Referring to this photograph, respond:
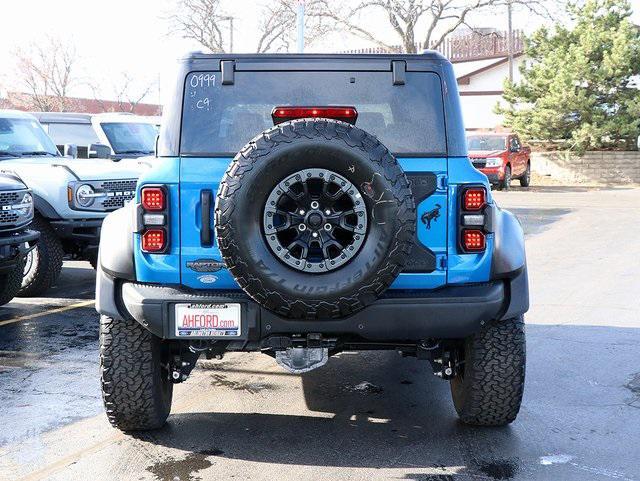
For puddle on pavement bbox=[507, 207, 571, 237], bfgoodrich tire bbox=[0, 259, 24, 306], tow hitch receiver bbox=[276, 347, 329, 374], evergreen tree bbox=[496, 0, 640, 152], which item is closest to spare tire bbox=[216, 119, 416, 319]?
tow hitch receiver bbox=[276, 347, 329, 374]

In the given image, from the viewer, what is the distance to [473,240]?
4.61 meters

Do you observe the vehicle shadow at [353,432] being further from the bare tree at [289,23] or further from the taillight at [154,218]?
the bare tree at [289,23]

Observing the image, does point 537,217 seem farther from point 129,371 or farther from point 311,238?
point 311,238

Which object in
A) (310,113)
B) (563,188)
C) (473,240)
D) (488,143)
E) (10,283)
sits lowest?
(10,283)

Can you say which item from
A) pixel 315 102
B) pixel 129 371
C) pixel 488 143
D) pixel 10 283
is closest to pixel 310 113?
pixel 315 102

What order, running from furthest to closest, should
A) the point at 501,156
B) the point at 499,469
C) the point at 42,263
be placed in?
1. the point at 501,156
2. the point at 42,263
3. the point at 499,469

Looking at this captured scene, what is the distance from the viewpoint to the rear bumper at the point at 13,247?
7887 mm

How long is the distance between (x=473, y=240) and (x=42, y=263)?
19.6ft

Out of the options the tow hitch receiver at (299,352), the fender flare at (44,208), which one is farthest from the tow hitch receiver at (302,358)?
the fender flare at (44,208)

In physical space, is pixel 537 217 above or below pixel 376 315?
above

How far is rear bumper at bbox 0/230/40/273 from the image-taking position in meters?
7.89

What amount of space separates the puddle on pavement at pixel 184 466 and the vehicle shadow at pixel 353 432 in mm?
51

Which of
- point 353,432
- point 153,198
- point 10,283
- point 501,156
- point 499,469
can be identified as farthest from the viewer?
point 501,156

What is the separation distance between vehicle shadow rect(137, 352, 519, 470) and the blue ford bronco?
0.22 m
